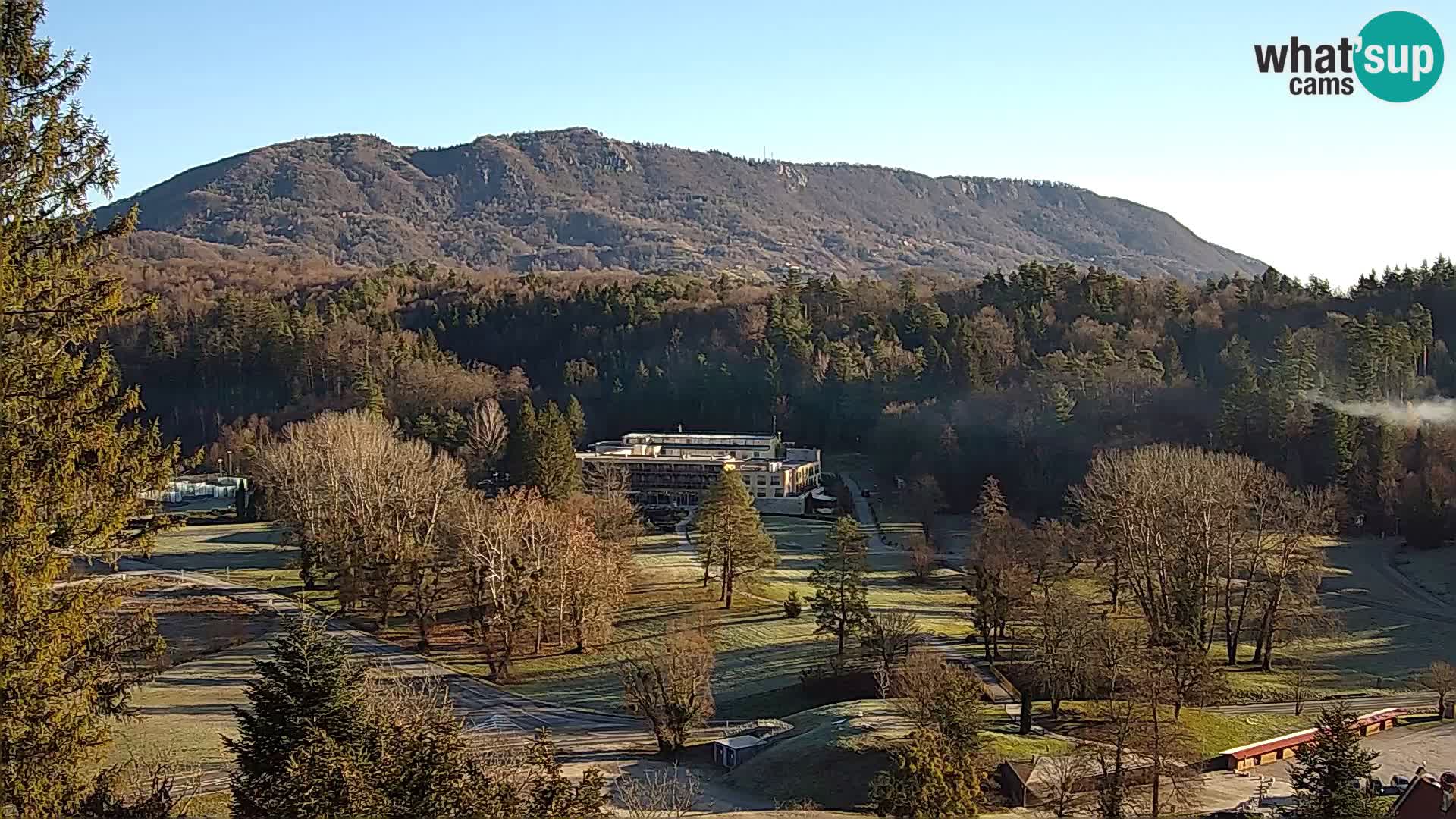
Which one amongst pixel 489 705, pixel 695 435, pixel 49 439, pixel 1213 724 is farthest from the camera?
pixel 695 435

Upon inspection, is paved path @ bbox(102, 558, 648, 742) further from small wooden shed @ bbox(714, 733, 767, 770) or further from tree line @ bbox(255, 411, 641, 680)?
small wooden shed @ bbox(714, 733, 767, 770)

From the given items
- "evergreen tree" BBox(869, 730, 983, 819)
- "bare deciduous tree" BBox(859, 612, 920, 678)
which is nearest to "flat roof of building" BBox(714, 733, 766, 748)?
"bare deciduous tree" BBox(859, 612, 920, 678)

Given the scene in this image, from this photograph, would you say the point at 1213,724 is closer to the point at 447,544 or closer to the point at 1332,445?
the point at 447,544

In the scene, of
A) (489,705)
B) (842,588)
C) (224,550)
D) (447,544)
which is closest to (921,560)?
(842,588)

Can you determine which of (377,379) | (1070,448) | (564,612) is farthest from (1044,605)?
(377,379)

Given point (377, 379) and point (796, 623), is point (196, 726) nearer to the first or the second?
point (796, 623)
